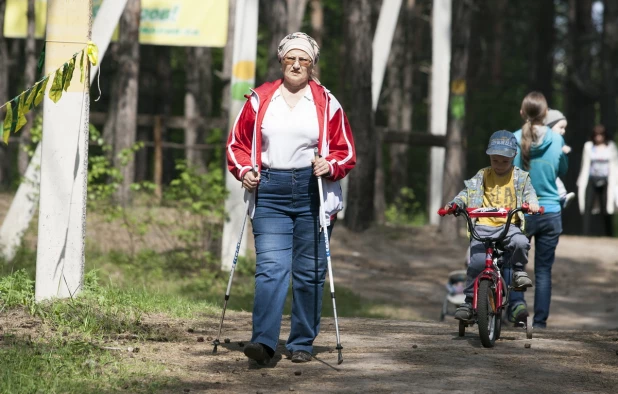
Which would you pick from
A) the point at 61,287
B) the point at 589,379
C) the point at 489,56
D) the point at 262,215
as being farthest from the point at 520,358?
the point at 489,56

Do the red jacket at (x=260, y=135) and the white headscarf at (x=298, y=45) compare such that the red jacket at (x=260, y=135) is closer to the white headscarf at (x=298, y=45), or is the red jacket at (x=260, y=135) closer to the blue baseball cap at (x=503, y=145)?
the white headscarf at (x=298, y=45)

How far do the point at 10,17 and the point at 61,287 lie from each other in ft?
40.9

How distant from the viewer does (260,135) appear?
279 inches

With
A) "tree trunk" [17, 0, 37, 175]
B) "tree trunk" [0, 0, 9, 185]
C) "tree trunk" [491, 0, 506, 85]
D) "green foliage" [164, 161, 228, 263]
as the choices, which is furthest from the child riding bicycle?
"tree trunk" [491, 0, 506, 85]

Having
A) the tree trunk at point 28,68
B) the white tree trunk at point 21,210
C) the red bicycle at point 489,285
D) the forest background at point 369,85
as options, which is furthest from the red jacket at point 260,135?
the tree trunk at point 28,68

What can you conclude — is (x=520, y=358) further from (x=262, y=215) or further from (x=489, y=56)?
(x=489, y=56)

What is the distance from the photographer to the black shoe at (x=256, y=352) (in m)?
6.90

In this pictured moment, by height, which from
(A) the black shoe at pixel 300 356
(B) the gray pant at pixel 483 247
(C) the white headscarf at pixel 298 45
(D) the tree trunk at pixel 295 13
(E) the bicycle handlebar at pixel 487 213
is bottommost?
(A) the black shoe at pixel 300 356

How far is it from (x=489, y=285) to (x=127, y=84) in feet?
44.0

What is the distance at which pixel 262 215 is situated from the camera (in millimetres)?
7117

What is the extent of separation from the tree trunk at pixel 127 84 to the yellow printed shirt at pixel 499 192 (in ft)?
38.0

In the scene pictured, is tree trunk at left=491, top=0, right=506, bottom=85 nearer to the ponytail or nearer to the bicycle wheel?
the ponytail

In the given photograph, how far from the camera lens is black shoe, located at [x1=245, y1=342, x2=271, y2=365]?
6.90 meters

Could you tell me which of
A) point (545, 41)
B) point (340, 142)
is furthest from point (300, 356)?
point (545, 41)
